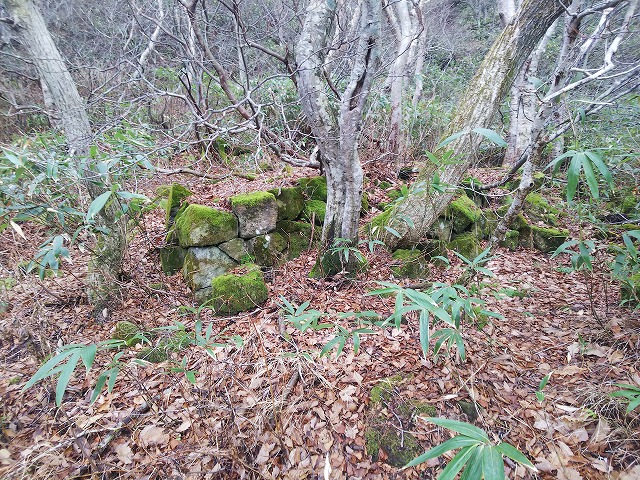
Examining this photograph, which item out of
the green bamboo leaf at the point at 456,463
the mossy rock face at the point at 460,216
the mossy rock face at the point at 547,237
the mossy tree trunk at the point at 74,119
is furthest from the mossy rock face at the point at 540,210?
the mossy tree trunk at the point at 74,119

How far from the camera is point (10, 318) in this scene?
2789mm

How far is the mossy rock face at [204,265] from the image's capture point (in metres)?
3.52

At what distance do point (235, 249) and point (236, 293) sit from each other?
70 centimetres

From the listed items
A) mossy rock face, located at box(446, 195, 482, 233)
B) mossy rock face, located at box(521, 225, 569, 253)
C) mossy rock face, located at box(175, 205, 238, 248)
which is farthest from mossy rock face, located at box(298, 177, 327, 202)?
mossy rock face, located at box(521, 225, 569, 253)

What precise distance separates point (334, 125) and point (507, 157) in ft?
16.9

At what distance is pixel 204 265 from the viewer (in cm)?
357

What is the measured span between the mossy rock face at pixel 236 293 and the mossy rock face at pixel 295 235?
2.86ft

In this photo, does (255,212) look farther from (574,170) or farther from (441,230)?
(574,170)

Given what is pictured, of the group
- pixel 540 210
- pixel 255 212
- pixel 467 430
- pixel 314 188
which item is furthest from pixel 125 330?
pixel 540 210

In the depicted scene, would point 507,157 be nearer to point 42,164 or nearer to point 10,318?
point 42,164

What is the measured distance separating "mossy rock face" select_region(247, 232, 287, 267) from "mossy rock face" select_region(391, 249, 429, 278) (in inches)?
58.8

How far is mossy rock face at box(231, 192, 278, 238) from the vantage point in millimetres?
3787

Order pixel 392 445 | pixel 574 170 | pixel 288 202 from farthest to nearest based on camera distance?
pixel 288 202 < pixel 392 445 < pixel 574 170

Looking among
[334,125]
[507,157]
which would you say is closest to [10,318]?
[334,125]
